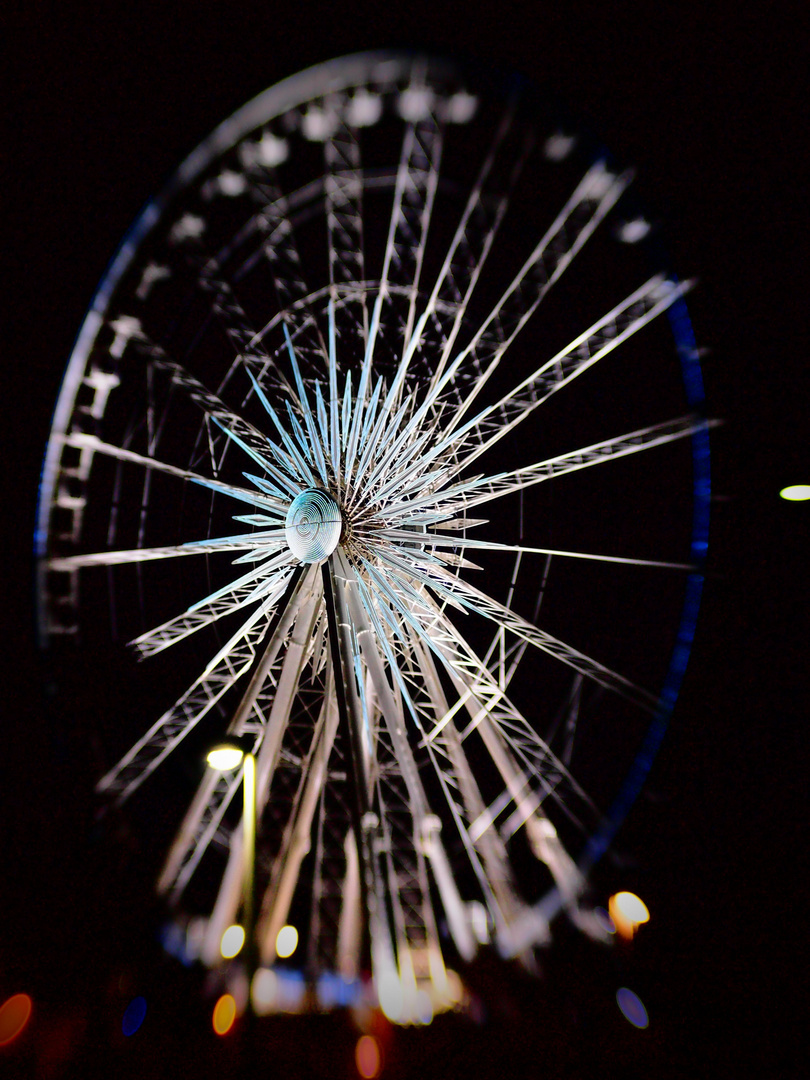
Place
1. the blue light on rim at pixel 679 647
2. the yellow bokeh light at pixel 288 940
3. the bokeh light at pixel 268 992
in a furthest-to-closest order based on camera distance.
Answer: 1. the yellow bokeh light at pixel 288 940
2. the bokeh light at pixel 268 992
3. the blue light on rim at pixel 679 647

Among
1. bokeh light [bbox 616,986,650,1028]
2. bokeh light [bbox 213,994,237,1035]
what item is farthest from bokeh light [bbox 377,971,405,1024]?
bokeh light [bbox 616,986,650,1028]

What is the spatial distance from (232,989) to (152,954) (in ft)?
5.94

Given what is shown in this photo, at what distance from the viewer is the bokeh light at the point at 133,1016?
9.11m

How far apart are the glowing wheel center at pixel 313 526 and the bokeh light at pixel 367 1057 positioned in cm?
589

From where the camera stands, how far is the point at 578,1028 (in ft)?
26.3

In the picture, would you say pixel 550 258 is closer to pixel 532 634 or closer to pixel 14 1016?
pixel 532 634

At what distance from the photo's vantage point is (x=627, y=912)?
13.3 meters

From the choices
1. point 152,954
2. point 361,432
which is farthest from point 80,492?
point 152,954

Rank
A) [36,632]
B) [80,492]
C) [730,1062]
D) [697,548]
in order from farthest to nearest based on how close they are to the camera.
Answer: [697,548] → [80,492] → [730,1062] → [36,632]

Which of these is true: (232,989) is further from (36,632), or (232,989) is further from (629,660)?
(629,660)

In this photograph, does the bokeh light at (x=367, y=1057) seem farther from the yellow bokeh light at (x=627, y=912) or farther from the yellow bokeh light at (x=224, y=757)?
the yellow bokeh light at (x=627, y=912)

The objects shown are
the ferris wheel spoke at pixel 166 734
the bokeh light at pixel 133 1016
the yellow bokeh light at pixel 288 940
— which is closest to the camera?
the ferris wheel spoke at pixel 166 734

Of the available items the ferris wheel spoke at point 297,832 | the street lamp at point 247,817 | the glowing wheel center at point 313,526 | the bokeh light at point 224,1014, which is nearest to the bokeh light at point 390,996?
the ferris wheel spoke at point 297,832

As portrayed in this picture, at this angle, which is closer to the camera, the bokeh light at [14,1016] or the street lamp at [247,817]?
the street lamp at [247,817]
